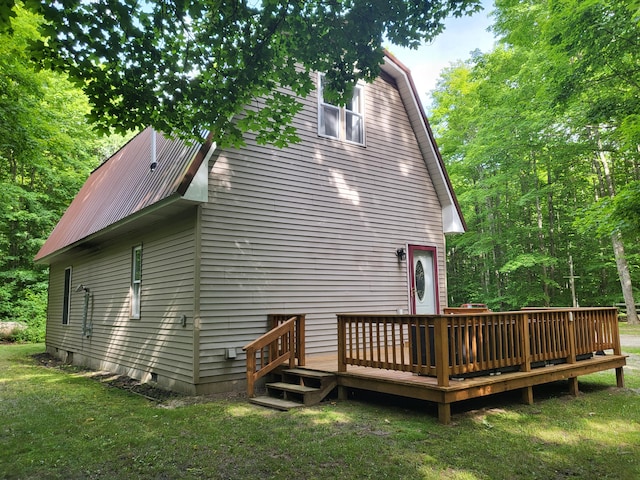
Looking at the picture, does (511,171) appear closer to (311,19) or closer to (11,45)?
(311,19)

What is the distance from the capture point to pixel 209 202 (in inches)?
281

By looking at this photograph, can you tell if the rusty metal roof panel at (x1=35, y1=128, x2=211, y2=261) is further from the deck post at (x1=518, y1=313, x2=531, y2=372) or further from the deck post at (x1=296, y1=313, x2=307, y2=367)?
the deck post at (x1=518, y1=313, x2=531, y2=372)

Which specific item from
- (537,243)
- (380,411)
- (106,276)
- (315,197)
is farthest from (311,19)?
(537,243)

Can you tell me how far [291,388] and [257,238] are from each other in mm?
2616

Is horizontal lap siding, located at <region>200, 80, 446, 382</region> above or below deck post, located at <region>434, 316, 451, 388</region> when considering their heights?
above

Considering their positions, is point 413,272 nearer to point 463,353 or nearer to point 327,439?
point 463,353

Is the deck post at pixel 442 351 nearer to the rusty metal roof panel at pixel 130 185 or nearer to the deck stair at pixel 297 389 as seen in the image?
the deck stair at pixel 297 389

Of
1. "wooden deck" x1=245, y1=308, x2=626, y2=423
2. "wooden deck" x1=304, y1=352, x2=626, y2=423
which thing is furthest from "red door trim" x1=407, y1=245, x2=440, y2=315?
"wooden deck" x1=304, y1=352, x2=626, y2=423

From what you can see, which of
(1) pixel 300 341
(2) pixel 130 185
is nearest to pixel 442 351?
(1) pixel 300 341

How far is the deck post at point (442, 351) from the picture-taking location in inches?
198

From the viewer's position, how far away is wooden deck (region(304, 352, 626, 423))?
506 cm

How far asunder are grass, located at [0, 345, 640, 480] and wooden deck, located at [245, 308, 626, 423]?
0.36 m

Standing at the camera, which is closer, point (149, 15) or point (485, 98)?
point (149, 15)

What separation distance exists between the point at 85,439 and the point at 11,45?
7736 mm
